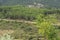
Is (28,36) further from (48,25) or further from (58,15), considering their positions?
(58,15)

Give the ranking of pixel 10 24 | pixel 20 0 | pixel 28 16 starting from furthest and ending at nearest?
pixel 20 0
pixel 28 16
pixel 10 24

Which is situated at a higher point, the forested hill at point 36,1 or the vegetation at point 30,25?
the vegetation at point 30,25

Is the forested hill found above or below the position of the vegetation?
below

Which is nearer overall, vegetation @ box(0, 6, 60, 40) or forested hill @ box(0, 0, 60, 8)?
vegetation @ box(0, 6, 60, 40)

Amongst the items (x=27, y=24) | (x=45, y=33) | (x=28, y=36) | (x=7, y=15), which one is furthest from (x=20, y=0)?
(x=45, y=33)

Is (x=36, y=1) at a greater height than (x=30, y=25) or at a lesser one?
lesser

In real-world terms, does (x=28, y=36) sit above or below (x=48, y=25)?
below

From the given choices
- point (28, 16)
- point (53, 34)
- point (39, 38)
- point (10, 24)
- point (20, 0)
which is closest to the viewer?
point (53, 34)

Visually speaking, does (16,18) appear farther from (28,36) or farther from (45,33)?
(45,33)

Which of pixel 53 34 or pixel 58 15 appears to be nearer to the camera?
pixel 53 34

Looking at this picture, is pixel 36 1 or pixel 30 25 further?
pixel 36 1

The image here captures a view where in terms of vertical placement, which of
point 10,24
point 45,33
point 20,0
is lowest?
point 20,0
